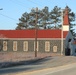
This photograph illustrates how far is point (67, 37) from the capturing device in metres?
78.3

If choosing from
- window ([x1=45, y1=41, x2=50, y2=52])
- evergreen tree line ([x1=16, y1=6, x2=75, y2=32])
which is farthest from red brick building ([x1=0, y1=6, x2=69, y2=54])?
evergreen tree line ([x1=16, y1=6, x2=75, y2=32])

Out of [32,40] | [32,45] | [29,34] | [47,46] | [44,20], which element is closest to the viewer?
[47,46]

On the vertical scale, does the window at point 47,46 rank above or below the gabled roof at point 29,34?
below

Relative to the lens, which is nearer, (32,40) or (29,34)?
(32,40)

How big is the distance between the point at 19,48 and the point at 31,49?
3434mm

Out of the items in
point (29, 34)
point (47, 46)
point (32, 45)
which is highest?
point (29, 34)

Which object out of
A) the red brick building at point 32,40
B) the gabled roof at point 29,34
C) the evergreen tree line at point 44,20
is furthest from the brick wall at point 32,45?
the evergreen tree line at point 44,20

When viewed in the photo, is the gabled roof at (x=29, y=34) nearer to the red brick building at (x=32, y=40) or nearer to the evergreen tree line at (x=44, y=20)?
the red brick building at (x=32, y=40)

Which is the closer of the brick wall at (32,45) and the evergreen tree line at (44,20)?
the brick wall at (32,45)

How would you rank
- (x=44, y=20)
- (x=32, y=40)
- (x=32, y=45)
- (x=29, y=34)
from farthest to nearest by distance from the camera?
(x=44, y=20) < (x=29, y=34) < (x=32, y=40) < (x=32, y=45)

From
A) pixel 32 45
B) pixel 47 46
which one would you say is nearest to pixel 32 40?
pixel 32 45

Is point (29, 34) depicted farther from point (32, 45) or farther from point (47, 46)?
point (47, 46)

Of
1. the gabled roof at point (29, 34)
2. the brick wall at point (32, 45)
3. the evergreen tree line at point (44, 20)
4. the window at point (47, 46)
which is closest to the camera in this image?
the brick wall at point (32, 45)

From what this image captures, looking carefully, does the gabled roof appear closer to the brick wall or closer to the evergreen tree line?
the brick wall
